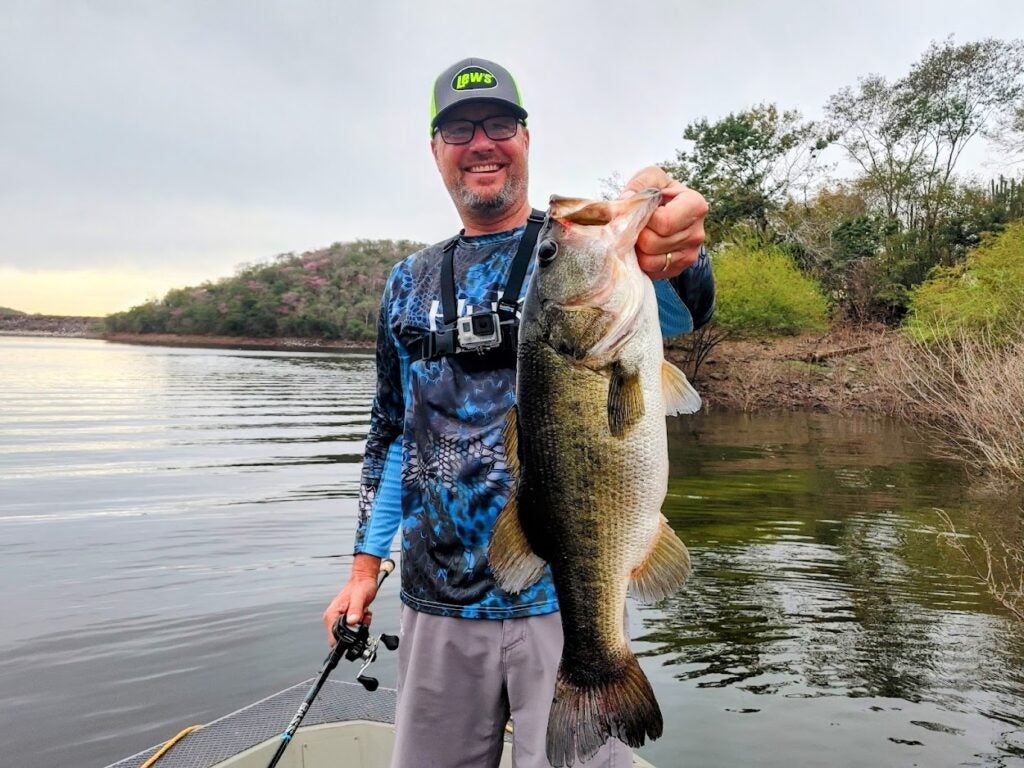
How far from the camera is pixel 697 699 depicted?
675cm

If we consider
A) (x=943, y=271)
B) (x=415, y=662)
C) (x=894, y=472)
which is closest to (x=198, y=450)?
(x=894, y=472)

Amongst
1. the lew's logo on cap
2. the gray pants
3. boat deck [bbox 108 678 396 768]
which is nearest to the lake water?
boat deck [bbox 108 678 396 768]

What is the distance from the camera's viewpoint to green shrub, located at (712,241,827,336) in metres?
40.7

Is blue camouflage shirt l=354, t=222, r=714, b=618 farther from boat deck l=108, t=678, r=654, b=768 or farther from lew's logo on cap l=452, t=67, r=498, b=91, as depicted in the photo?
boat deck l=108, t=678, r=654, b=768

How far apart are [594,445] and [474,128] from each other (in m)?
1.35

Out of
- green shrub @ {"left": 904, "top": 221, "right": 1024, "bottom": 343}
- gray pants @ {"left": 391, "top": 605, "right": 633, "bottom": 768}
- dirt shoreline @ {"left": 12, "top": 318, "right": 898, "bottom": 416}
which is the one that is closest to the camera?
gray pants @ {"left": 391, "top": 605, "right": 633, "bottom": 768}

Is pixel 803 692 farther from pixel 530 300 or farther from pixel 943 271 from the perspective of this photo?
pixel 943 271

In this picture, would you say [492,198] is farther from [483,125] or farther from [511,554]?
[511,554]

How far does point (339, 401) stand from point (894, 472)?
2849cm

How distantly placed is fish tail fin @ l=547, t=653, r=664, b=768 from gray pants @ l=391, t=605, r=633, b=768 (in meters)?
0.27

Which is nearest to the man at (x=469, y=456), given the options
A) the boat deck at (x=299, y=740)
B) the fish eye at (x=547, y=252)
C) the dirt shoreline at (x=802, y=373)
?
the fish eye at (x=547, y=252)

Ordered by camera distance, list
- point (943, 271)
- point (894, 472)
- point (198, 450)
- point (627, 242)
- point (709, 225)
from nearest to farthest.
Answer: point (627, 242) → point (894, 472) → point (198, 450) → point (943, 271) → point (709, 225)

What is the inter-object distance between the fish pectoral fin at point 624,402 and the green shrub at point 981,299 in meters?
23.7

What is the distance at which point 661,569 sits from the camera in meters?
2.24
